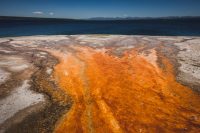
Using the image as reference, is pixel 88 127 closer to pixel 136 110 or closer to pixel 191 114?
pixel 136 110

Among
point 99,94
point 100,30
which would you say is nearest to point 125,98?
point 99,94

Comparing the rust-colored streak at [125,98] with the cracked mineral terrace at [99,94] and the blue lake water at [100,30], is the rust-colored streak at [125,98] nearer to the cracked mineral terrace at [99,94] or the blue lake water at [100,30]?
the cracked mineral terrace at [99,94]

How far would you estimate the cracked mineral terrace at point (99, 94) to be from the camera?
159 inches

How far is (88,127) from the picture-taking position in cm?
393

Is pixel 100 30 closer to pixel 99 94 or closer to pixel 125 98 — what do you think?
pixel 99 94

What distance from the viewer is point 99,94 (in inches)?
213

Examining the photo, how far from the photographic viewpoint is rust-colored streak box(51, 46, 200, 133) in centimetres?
401

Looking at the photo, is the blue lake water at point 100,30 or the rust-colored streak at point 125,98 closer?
the rust-colored streak at point 125,98

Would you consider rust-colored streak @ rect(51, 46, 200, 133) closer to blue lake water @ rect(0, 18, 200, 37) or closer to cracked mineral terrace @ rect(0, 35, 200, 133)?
cracked mineral terrace @ rect(0, 35, 200, 133)

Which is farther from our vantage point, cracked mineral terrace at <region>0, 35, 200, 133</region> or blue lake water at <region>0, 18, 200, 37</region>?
blue lake water at <region>0, 18, 200, 37</region>

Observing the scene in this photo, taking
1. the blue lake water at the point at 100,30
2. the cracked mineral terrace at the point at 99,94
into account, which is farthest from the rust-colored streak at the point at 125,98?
the blue lake water at the point at 100,30

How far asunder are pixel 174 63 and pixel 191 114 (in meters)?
4.03

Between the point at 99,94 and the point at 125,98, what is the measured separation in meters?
0.73

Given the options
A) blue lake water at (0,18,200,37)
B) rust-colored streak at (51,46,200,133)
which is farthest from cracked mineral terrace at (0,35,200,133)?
blue lake water at (0,18,200,37)
